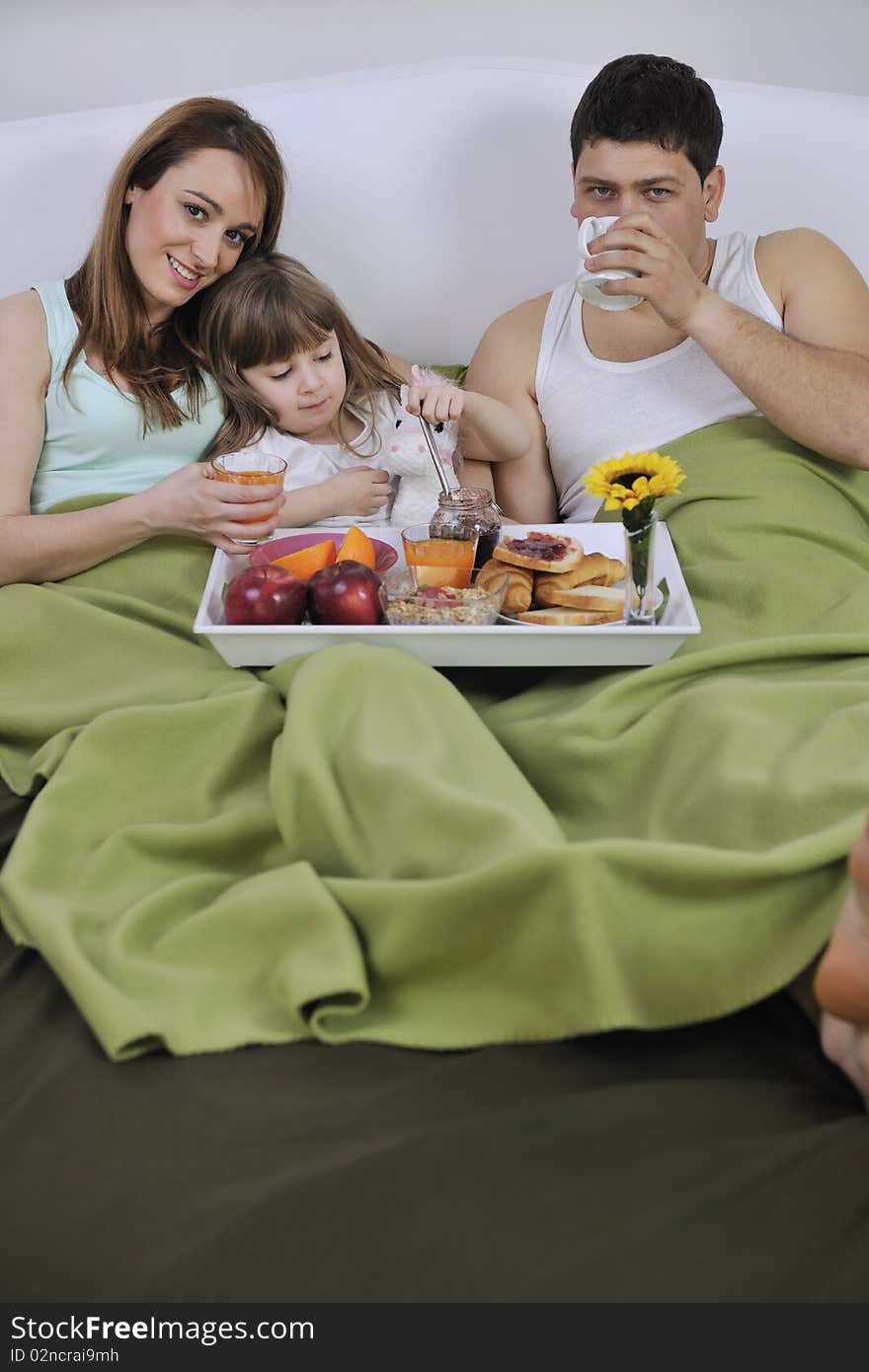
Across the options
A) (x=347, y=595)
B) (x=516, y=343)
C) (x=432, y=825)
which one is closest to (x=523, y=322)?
(x=516, y=343)

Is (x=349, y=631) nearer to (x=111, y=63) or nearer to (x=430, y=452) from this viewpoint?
(x=430, y=452)

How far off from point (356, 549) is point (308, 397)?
40 centimetres

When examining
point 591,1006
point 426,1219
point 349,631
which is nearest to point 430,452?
point 349,631

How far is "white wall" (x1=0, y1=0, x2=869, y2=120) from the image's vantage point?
2.30 m

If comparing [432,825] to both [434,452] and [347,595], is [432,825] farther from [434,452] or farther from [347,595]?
[434,452]

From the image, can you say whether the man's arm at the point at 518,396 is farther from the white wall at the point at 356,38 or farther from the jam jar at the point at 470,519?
the white wall at the point at 356,38

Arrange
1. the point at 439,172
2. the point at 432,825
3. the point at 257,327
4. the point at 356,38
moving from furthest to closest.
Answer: the point at 356,38, the point at 439,172, the point at 257,327, the point at 432,825

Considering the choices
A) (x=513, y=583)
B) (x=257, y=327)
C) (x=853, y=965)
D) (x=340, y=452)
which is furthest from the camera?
(x=340, y=452)

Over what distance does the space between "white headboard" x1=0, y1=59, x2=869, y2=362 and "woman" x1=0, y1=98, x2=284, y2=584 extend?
0.33 m

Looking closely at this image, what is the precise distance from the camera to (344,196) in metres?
2.19

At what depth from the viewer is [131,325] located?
184 cm

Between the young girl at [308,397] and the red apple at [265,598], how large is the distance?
34 cm

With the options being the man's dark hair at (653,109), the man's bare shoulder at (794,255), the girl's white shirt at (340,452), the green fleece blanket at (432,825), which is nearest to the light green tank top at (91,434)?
the girl's white shirt at (340,452)

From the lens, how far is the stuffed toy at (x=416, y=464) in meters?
1.80
